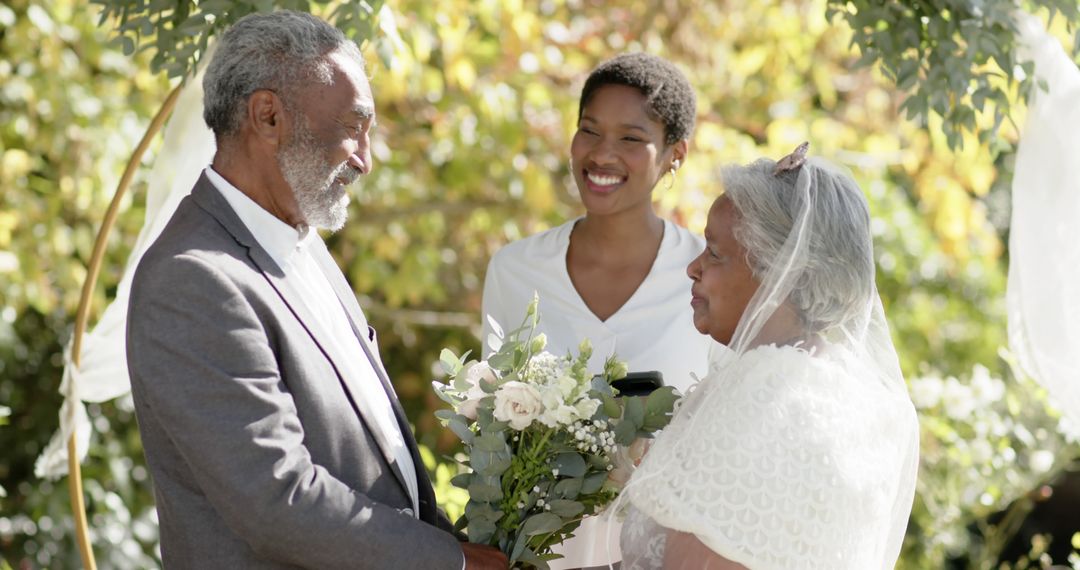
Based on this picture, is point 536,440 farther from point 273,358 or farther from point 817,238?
point 817,238

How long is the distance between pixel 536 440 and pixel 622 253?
122cm

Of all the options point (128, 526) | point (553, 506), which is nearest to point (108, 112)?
point (128, 526)

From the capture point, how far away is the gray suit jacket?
2.29 m

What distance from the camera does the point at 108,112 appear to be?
5.66 m

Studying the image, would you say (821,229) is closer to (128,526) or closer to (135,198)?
(135,198)

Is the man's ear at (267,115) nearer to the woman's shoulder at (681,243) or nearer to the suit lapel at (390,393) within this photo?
the suit lapel at (390,393)

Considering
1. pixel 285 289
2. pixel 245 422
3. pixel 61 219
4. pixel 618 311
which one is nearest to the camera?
pixel 245 422

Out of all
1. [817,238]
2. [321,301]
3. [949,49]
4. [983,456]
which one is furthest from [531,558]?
[983,456]

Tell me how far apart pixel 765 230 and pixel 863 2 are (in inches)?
61.6

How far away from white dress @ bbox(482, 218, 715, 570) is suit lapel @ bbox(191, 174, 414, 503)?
1.10 meters

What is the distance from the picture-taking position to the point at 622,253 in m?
3.78

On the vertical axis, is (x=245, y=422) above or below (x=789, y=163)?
below

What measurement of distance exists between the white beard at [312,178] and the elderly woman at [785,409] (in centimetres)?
77

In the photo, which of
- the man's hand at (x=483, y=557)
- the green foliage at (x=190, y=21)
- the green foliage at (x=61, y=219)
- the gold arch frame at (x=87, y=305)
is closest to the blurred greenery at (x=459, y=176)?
the green foliage at (x=61, y=219)
